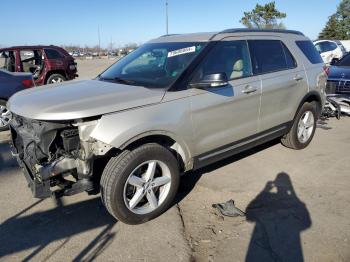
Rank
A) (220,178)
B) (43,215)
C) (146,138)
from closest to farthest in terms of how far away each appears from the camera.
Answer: (146,138) < (43,215) < (220,178)

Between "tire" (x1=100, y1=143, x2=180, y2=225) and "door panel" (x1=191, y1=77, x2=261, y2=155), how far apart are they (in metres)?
0.49

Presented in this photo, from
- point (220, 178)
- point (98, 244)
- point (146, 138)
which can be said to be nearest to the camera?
point (98, 244)

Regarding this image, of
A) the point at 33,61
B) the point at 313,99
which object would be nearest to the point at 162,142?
the point at 313,99

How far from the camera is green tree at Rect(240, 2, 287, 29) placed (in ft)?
131

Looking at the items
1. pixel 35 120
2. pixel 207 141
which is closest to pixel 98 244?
pixel 35 120

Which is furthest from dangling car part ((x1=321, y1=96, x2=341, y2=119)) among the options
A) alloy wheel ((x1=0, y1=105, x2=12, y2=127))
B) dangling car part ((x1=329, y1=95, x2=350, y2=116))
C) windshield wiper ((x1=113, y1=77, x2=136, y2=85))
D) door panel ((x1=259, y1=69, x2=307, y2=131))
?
alloy wheel ((x1=0, y1=105, x2=12, y2=127))

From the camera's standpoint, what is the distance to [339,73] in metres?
8.71

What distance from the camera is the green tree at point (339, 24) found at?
50.3 metres

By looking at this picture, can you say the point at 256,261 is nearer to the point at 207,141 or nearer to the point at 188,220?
the point at 188,220

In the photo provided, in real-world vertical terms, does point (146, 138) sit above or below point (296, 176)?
above

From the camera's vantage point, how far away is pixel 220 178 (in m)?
4.70

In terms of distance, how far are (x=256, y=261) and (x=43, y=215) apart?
225cm

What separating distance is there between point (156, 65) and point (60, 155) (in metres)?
1.58

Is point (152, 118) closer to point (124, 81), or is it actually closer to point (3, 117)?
point (124, 81)
